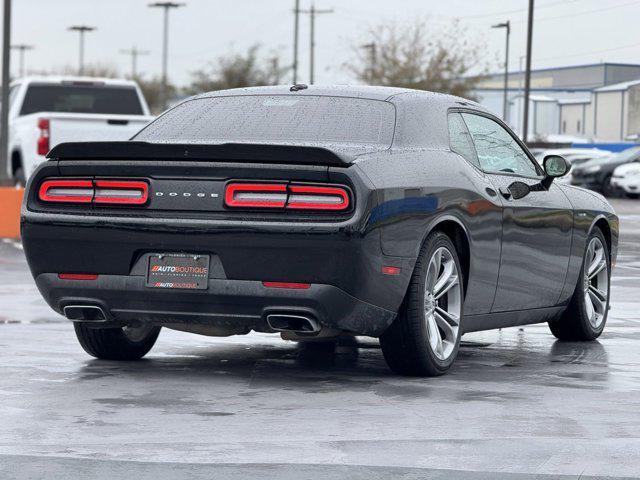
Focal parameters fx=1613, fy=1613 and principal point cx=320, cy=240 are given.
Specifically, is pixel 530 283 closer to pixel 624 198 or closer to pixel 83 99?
pixel 83 99

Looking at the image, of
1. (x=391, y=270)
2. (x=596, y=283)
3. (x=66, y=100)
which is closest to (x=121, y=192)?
(x=391, y=270)

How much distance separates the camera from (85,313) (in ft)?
26.5

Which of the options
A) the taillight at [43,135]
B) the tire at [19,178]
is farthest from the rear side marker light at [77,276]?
the tire at [19,178]

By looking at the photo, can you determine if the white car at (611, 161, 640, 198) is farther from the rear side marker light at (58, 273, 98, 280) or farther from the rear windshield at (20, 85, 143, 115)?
the rear side marker light at (58, 273, 98, 280)

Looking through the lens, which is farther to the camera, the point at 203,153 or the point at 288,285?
the point at 203,153

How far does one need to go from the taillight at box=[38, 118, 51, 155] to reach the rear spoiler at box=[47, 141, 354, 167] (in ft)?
39.7

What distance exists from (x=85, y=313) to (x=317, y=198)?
140 centimetres

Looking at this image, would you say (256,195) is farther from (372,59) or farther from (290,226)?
(372,59)

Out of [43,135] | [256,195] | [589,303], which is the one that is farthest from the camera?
[43,135]

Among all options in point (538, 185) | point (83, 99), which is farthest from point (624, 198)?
point (538, 185)

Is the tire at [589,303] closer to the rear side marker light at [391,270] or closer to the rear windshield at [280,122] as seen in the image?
the rear windshield at [280,122]

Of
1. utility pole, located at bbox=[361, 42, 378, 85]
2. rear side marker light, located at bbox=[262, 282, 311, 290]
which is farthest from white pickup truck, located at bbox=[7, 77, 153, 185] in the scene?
utility pole, located at bbox=[361, 42, 378, 85]

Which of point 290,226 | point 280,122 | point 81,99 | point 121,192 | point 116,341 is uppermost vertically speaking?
point 280,122

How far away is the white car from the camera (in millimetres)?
42062
